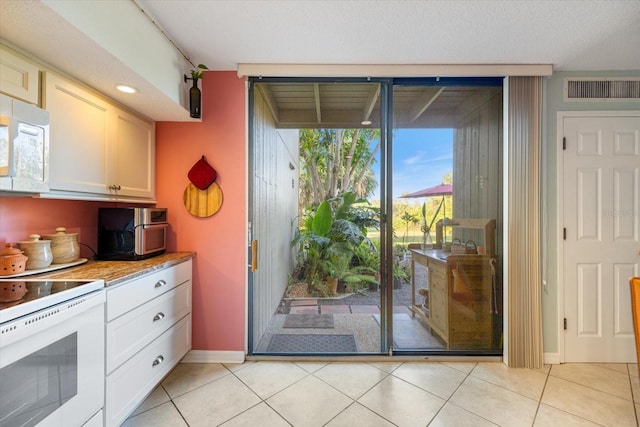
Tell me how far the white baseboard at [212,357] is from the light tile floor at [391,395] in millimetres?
57

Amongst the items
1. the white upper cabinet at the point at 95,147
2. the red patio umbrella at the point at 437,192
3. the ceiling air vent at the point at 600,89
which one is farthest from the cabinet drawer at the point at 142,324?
the ceiling air vent at the point at 600,89

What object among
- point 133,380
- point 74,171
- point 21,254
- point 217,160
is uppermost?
point 217,160

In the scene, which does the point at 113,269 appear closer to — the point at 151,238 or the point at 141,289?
the point at 141,289

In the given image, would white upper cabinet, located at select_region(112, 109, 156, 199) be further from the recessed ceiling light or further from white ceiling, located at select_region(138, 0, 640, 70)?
white ceiling, located at select_region(138, 0, 640, 70)

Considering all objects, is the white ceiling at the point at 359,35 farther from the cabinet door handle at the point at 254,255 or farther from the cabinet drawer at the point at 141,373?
the cabinet drawer at the point at 141,373

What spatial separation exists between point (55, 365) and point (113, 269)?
0.56 m

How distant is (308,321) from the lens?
261cm

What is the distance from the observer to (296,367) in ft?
7.06

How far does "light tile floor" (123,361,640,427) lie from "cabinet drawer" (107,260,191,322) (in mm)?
725

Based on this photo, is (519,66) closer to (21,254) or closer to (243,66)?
(243,66)

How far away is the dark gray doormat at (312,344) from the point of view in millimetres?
2318

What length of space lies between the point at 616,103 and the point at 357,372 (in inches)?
120

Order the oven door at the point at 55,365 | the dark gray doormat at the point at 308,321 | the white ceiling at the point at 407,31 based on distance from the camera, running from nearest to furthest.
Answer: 1. the oven door at the point at 55,365
2. the white ceiling at the point at 407,31
3. the dark gray doormat at the point at 308,321

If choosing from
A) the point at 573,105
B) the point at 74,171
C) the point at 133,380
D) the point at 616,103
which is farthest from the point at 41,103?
the point at 616,103
